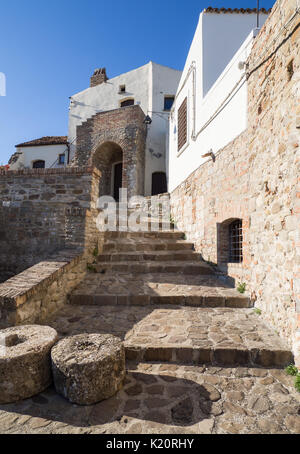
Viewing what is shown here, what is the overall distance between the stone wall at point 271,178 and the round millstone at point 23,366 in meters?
2.72

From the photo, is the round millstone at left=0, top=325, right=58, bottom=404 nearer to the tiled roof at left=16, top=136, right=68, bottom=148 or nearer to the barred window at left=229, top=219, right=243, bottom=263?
the barred window at left=229, top=219, right=243, bottom=263

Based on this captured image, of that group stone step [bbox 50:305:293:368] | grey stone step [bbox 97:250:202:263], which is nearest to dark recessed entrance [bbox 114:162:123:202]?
grey stone step [bbox 97:250:202:263]

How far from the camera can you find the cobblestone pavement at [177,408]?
6.55 ft

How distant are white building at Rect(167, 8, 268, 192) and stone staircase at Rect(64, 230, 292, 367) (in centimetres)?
290

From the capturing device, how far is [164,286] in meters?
4.80

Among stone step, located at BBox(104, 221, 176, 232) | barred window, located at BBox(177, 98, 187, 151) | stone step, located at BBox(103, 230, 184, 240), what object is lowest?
stone step, located at BBox(103, 230, 184, 240)

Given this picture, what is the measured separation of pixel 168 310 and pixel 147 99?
13.3 metres

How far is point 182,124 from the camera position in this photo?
895cm

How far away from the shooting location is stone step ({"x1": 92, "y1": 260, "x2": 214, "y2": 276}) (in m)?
5.61

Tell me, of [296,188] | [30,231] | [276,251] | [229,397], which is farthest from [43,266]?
[296,188]

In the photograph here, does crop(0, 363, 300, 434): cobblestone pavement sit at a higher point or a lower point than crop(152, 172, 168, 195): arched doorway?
lower

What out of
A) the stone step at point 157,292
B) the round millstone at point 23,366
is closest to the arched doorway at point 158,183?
the stone step at point 157,292

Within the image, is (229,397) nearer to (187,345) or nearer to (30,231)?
(187,345)

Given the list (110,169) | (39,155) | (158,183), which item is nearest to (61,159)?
(39,155)
